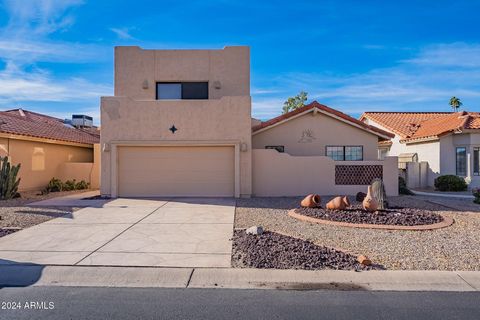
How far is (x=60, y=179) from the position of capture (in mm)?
20594

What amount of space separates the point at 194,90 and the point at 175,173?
4748 mm

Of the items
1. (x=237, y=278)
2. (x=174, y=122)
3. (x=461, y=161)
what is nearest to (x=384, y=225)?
(x=237, y=278)

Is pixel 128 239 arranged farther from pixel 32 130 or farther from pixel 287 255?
pixel 32 130

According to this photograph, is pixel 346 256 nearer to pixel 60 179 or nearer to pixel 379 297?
pixel 379 297

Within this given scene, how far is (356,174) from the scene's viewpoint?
16641 millimetres

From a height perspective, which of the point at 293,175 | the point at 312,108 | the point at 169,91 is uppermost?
the point at 169,91

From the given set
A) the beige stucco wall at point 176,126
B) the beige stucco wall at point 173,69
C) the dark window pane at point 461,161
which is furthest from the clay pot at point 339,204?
the dark window pane at point 461,161

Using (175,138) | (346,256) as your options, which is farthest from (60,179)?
(346,256)

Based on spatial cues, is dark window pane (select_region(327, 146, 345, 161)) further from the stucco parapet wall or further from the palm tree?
the palm tree

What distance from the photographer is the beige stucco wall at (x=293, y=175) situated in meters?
16.3

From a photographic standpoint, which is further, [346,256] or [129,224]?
[129,224]

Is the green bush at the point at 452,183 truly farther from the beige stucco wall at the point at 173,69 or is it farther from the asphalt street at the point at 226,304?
the asphalt street at the point at 226,304

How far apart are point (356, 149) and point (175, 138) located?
31.3 feet

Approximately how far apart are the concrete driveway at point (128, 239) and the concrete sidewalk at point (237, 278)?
1.13 ft
